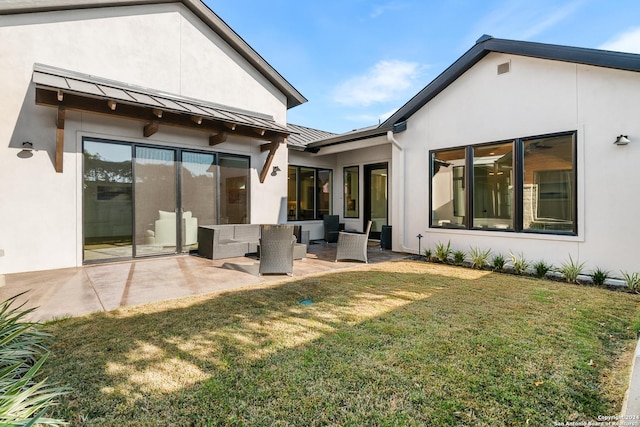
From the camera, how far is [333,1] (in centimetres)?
1126

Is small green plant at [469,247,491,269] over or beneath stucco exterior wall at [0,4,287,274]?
beneath

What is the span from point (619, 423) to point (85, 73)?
1010cm

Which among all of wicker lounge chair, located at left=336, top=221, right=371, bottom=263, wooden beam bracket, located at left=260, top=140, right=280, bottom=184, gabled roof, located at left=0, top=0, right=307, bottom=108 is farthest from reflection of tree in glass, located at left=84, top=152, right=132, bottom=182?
wicker lounge chair, located at left=336, top=221, right=371, bottom=263

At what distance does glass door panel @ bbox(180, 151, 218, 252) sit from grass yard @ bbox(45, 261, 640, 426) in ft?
14.3

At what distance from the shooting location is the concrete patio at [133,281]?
4.64 metres

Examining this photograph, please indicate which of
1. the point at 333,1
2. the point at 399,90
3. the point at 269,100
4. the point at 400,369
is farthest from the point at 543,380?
the point at 399,90

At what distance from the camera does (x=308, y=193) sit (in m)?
12.7

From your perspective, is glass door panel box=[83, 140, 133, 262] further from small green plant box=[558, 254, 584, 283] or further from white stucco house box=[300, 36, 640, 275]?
small green plant box=[558, 254, 584, 283]

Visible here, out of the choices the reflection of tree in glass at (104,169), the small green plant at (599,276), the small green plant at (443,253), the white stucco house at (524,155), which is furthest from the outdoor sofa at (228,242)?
the small green plant at (599,276)

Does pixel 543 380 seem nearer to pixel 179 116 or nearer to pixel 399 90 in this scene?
pixel 179 116

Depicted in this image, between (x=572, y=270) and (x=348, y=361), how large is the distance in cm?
572

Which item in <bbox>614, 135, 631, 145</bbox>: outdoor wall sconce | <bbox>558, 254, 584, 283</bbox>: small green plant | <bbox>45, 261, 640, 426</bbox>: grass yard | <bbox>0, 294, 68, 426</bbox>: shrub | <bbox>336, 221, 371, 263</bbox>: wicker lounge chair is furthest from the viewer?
<bbox>336, 221, 371, 263</bbox>: wicker lounge chair

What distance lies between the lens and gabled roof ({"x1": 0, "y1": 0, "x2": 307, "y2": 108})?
248 inches

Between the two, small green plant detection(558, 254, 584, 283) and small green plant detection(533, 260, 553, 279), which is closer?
small green plant detection(558, 254, 584, 283)
